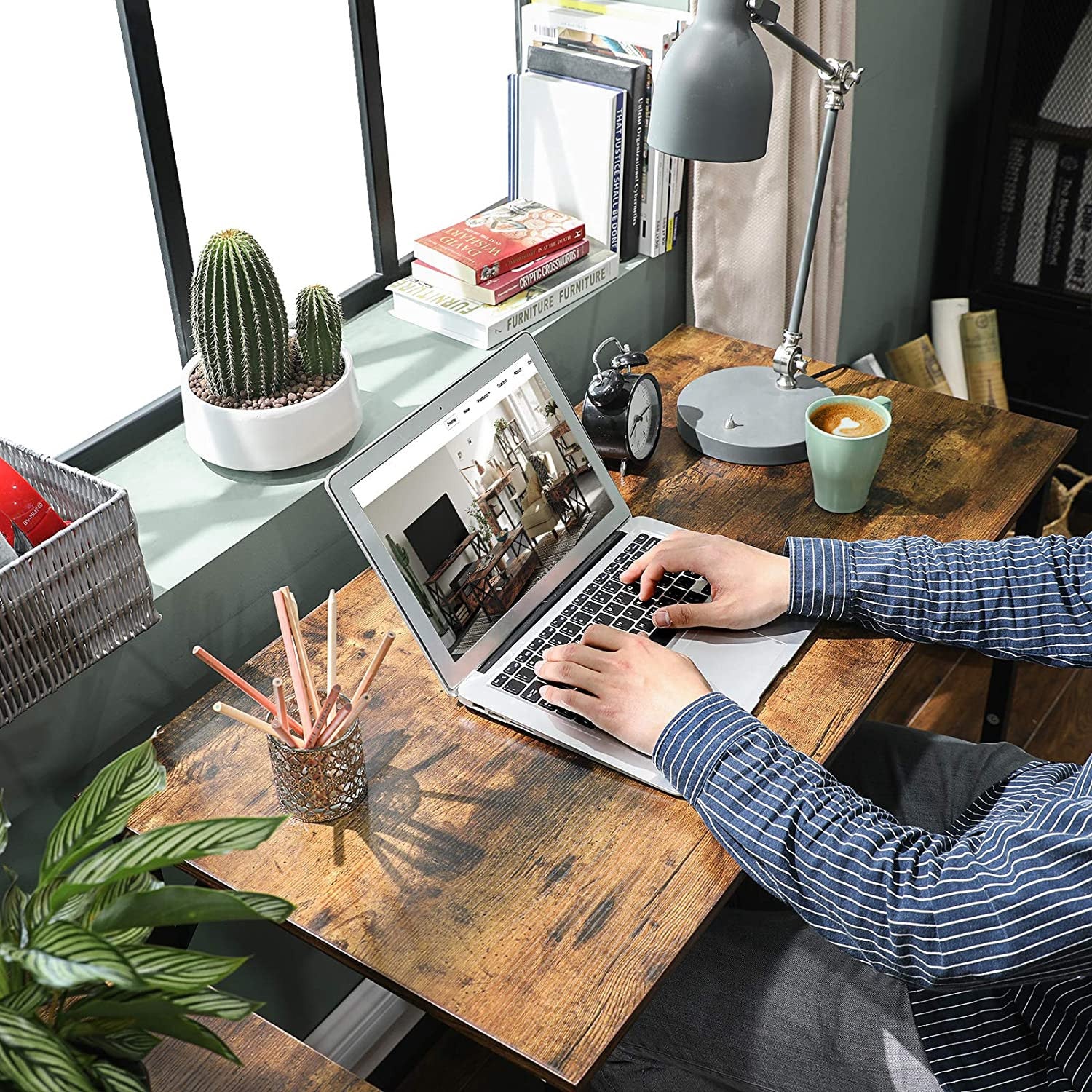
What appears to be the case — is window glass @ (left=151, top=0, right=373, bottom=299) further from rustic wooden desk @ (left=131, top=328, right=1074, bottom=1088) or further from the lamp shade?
rustic wooden desk @ (left=131, top=328, right=1074, bottom=1088)

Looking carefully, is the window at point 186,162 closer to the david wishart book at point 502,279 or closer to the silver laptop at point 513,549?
the david wishart book at point 502,279

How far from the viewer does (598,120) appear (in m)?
1.66

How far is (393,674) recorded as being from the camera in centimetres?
121

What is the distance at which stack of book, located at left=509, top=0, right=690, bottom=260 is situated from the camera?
1.65m

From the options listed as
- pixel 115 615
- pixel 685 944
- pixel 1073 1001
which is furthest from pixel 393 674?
pixel 1073 1001

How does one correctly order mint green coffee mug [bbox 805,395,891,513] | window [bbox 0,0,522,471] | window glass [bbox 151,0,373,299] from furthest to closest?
window glass [bbox 151,0,373,299] < window [bbox 0,0,522,471] < mint green coffee mug [bbox 805,395,891,513]

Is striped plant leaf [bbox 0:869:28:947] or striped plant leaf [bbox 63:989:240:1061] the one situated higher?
striped plant leaf [bbox 0:869:28:947]

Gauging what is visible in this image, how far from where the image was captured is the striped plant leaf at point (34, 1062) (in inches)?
25.2

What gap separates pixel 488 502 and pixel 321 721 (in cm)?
32

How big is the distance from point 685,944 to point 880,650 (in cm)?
42

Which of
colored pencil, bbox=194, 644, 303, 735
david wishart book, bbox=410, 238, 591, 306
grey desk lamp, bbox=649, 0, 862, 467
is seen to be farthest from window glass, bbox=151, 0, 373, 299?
colored pencil, bbox=194, 644, 303, 735

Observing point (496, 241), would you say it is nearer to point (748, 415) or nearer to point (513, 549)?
point (748, 415)

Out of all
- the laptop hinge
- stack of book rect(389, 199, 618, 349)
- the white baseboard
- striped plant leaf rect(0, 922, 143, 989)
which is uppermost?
striped plant leaf rect(0, 922, 143, 989)

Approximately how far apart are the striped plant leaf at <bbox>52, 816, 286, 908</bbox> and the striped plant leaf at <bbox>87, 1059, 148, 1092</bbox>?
0.10 meters
